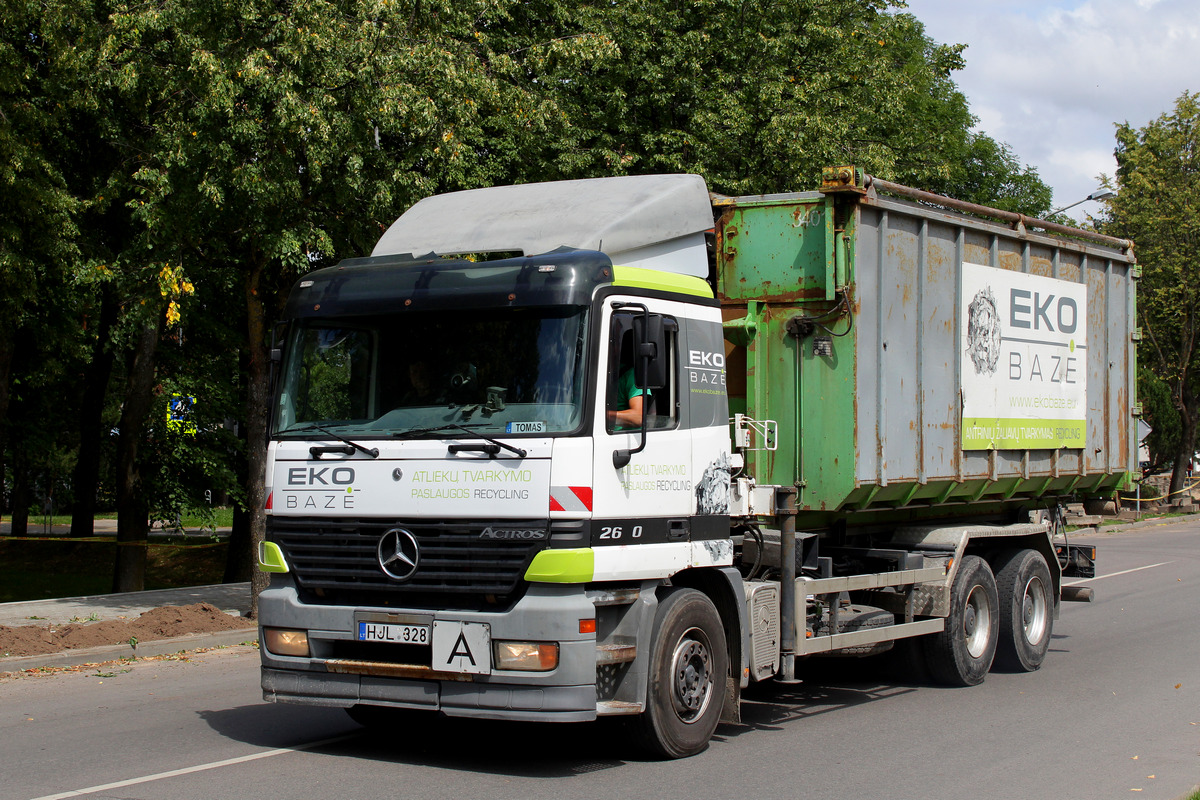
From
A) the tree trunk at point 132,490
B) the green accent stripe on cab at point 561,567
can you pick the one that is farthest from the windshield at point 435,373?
the tree trunk at point 132,490

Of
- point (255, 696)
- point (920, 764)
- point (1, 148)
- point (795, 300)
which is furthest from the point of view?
point (1, 148)

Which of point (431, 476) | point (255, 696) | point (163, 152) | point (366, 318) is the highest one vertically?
point (163, 152)

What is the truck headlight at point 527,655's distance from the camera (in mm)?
6422

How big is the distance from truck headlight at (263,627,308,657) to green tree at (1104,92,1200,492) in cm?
3442

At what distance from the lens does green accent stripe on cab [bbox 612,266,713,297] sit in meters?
7.02

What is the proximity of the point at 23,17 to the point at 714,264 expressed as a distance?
407 inches

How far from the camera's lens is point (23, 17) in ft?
47.6

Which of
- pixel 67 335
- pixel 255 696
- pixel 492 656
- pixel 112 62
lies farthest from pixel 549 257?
pixel 67 335

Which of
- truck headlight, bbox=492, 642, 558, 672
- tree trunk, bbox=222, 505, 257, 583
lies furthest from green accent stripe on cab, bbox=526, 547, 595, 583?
tree trunk, bbox=222, 505, 257, 583

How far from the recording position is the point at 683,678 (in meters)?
7.09

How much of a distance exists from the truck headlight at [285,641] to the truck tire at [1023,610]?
6498 millimetres

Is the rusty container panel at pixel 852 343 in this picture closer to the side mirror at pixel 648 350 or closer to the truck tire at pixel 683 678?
the truck tire at pixel 683 678

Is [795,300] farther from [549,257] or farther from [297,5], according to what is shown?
[297,5]

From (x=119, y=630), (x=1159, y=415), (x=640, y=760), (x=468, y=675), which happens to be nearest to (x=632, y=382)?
(x=468, y=675)
